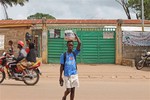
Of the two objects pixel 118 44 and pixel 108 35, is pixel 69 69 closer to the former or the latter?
pixel 118 44

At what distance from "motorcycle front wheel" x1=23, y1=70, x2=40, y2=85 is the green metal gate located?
10.1m

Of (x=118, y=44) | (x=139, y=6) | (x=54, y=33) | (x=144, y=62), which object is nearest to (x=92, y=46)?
(x=118, y=44)

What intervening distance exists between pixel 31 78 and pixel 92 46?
1069 cm

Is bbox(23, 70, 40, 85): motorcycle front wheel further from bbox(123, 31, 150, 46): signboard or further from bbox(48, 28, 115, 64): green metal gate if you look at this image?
bbox(123, 31, 150, 46): signboard

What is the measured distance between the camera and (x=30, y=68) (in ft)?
41.3

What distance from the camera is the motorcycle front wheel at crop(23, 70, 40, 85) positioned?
12.5m

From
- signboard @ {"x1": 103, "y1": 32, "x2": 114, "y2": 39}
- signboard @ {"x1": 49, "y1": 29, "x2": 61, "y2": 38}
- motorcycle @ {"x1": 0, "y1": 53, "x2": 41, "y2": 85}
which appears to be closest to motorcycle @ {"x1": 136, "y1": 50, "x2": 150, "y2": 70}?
signboard @ {"x1": 103, "y1": 32, "x2": 114, "y2": 39}

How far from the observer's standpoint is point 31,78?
A: 12.5 meters

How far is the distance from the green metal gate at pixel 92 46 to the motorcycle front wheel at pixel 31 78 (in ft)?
33.1

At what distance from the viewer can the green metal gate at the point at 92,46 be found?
22656 mm

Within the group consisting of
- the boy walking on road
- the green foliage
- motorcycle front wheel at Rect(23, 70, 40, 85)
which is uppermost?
the green foliage

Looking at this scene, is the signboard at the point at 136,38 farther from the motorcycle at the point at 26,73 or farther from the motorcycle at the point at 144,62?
the motorcycle at the point at 26,73

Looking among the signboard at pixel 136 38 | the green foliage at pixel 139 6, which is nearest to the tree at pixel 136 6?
the green foliage at pixel 139 6

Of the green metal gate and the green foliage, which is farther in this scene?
the green foliage
